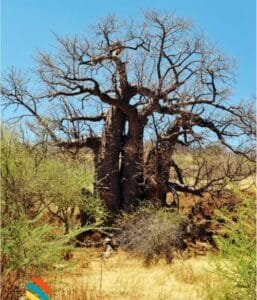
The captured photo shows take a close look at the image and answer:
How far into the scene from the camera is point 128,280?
33.2 feet

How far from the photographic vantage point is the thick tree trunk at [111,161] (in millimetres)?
14875

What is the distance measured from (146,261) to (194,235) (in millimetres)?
2668

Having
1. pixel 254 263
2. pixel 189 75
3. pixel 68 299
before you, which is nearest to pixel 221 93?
pixel 189 75

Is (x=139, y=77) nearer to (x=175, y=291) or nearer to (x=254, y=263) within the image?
(x=175, y=291)

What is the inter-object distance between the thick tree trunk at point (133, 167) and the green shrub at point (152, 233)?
905mm

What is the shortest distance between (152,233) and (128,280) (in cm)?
280

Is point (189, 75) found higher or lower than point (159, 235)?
higher

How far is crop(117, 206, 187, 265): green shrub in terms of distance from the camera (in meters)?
12.6

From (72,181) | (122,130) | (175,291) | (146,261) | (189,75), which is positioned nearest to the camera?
(175,291)

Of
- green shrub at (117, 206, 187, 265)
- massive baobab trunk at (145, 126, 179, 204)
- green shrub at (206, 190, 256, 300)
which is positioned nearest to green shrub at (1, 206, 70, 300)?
green shrub at (206, 190, 256, 300)

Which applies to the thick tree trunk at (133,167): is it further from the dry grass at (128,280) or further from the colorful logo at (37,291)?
the colorful logo at (37,291)

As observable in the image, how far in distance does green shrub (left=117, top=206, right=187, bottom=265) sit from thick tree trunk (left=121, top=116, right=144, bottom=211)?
905 mm

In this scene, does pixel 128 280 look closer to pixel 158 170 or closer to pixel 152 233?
pixel 152 233

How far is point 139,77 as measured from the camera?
14883 millimetres
